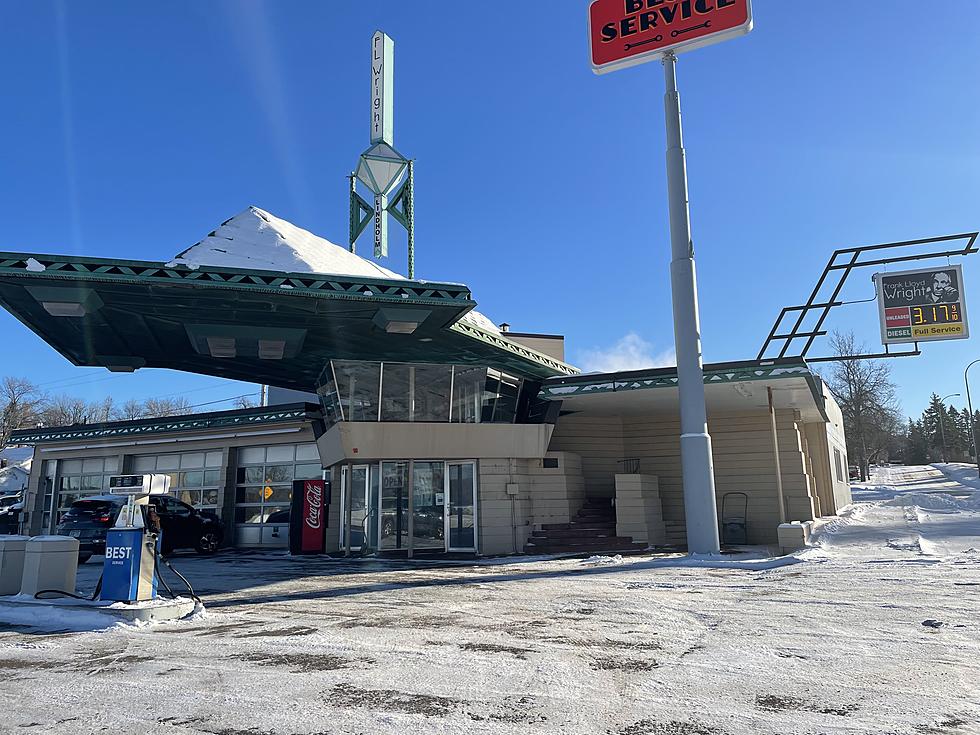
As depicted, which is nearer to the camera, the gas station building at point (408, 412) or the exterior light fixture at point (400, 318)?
the gas station building at point (408, 412)

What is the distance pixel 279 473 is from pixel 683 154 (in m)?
15.9

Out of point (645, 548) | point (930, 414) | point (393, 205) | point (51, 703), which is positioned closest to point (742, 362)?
point (645, 548)

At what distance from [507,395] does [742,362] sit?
636cm

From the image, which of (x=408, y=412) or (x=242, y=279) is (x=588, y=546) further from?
(x=242, y=279)

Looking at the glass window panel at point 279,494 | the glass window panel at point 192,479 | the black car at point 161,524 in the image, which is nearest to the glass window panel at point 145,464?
the glass window panel at point 192,479

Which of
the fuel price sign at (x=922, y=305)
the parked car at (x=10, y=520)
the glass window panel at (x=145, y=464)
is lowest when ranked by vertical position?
the parked car at (x=10, y=520)

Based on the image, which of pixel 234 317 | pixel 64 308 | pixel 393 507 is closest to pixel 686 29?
pixel 234 317

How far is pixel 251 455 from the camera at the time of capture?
960 inches

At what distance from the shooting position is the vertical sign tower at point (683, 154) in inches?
596

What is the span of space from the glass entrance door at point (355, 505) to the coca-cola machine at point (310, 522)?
1.20 m

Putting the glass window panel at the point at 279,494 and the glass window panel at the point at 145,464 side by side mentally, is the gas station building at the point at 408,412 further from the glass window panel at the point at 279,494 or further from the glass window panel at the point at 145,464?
the glass window panel at the point at 145,464

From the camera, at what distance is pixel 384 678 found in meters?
5.71

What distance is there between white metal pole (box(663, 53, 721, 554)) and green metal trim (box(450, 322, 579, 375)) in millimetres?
4024

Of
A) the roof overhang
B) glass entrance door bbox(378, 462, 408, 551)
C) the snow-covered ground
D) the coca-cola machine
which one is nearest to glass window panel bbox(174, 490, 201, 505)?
the coca-cola machine
